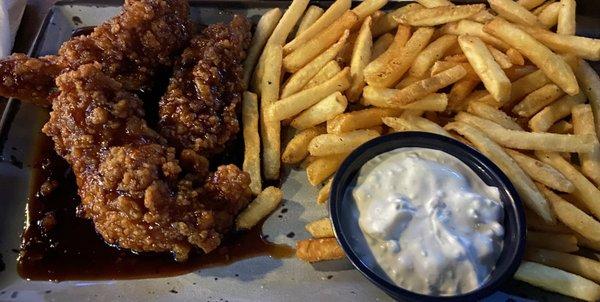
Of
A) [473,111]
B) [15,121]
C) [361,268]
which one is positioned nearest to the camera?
[361,268]

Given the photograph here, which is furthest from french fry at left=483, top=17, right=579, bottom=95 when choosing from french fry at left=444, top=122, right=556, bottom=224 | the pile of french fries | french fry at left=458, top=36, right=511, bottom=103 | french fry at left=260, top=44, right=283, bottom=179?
french fry at left=260, top=44, right=283, bottom=179

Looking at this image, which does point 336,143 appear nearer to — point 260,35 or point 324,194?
point 324,194

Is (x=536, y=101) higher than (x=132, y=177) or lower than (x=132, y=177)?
lower

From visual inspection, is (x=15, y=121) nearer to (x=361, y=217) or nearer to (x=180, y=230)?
(x=180, y=230)

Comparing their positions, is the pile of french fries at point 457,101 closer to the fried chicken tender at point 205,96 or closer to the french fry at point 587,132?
the french fry at point 587,132

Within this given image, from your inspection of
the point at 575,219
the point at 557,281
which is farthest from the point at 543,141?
the point at 557,281

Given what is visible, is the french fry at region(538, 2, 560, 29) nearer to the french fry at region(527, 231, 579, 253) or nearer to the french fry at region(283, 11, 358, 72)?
the french fry at region(283, 11, 358, 72)

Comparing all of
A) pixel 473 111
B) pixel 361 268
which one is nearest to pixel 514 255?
pixel 361 268
